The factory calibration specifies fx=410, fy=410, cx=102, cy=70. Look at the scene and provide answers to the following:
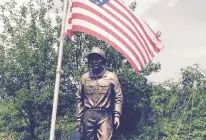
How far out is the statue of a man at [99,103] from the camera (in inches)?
304

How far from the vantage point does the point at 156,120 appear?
39125mm

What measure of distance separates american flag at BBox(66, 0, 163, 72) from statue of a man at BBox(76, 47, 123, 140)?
22.7 inches

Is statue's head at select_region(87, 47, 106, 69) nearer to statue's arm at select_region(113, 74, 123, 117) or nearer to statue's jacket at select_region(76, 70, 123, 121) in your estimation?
statue's jacket at select_region(76, 70, 123, 121)

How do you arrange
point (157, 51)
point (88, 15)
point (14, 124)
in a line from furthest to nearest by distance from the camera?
point (14, 124) < point (157, 51) < point (88, 15)

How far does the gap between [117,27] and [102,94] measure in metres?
1.53

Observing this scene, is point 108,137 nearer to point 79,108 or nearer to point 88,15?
point 79,108

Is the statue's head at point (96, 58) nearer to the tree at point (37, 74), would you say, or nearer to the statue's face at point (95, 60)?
the statue's face at point (95, 60)

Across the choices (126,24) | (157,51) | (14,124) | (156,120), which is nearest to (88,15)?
(126,24)

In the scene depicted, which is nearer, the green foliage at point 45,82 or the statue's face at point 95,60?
the statue's face at point 95,60

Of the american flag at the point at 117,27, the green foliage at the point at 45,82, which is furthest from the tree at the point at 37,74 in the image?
the american flag at the point at 117,27

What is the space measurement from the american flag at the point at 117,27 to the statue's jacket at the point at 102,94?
2.29 ft

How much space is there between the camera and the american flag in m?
8.17

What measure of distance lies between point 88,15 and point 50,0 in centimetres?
2663

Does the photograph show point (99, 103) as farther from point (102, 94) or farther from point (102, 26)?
point (102, 26)
